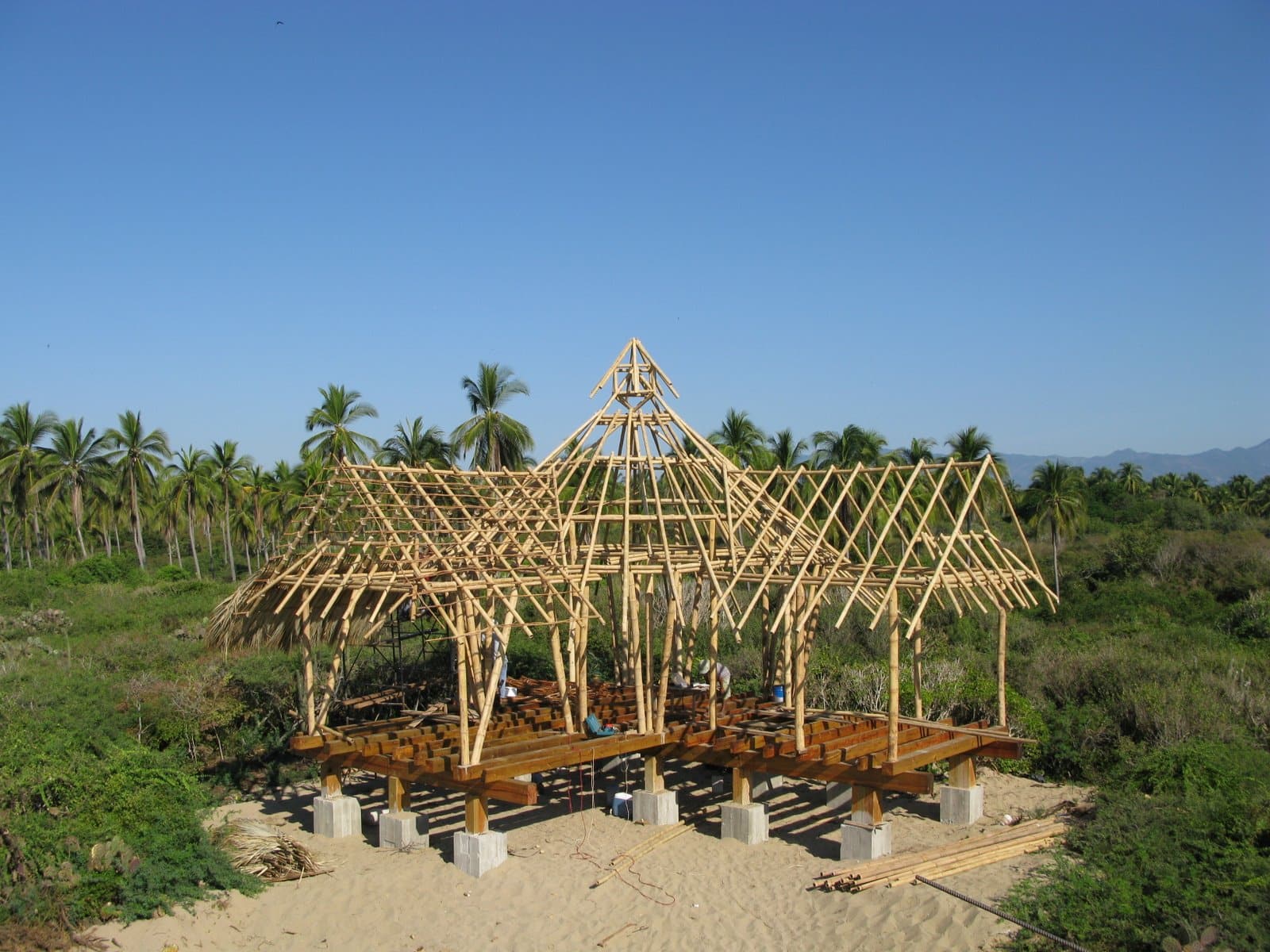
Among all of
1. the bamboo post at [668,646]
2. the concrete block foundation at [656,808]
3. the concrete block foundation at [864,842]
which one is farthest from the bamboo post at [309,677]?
the concrete block foundation at [864,842]

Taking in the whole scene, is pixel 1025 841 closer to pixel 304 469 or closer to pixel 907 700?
pixel 907 700

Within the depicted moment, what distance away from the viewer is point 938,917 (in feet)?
34.9

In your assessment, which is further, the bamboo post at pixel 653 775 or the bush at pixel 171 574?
Answer: the bush at pixel 171 574

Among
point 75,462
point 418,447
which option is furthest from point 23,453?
point 418,447

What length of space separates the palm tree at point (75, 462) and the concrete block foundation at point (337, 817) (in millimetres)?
31588

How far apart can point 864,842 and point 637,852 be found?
290 cm

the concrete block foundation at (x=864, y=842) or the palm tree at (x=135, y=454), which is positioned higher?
the palm tree at (x=135, y=454)

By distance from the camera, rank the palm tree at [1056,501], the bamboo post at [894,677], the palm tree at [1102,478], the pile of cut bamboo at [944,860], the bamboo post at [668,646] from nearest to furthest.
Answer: the pile of cut bamboo at [944,860] → the bamboo post at [894,677] → the bamboo post at [668,646] → the palm tree at [1056,501] → the palm tree at [1102,478]

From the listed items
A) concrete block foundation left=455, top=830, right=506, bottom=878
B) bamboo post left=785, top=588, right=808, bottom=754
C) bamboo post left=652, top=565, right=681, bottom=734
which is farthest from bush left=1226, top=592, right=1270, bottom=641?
concrete block foundation left=455, top=830, right=506, bottom=878

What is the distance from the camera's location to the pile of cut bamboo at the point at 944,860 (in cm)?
1158

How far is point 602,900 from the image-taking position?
39.8 feet

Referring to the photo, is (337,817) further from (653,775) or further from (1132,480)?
(1132,480)

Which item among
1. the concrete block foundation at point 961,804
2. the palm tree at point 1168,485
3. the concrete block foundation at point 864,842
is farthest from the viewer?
the palm tree at point 1168,485

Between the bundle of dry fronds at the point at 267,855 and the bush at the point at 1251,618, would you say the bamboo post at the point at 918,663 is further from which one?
the bush at the point at 1251,618
